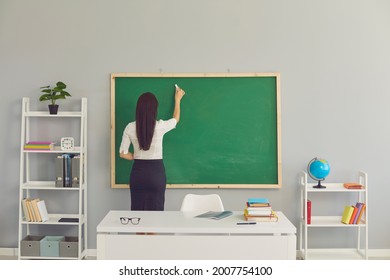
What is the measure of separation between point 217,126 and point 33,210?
2121mm

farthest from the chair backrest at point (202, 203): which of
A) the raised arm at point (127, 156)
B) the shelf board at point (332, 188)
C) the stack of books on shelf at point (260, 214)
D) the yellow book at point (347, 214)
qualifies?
the yellow book at point (347, 214)

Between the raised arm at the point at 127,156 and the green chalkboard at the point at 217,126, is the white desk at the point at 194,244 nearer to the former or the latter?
the raised arm at the point at 127,156

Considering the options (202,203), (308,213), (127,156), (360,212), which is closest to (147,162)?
(127,156)

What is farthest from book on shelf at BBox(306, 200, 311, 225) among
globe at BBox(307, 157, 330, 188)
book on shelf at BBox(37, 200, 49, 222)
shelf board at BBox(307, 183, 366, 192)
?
book on shelf at BBox(37, 200, 49, 222)

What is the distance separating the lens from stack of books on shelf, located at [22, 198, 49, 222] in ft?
17.4

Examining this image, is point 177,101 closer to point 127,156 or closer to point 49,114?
point 127,156

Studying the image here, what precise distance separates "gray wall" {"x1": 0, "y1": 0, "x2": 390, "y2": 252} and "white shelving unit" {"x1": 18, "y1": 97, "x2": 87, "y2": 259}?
0.14 meters

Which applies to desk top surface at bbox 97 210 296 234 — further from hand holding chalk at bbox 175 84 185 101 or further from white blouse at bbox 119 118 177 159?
hand holding chalk at bbox 175 84 185 101

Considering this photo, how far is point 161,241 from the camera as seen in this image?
3.61 meters

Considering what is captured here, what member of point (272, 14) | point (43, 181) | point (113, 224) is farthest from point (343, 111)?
point (43, 181)

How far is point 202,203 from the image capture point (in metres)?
4.54

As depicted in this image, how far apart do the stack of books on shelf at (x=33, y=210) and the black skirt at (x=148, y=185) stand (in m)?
1.17
